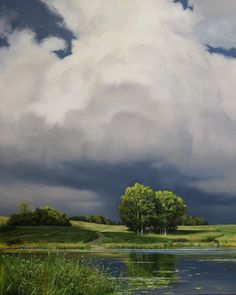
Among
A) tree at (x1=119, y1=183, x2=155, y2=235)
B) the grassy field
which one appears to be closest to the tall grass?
the grassy field

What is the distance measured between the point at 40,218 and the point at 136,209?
2495 cm

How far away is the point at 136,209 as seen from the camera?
157 m

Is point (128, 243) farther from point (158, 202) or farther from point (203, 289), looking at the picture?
point (203, 289)

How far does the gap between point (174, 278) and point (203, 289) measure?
781 centimetres

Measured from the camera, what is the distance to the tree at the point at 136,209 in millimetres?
156125

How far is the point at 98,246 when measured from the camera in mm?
122000

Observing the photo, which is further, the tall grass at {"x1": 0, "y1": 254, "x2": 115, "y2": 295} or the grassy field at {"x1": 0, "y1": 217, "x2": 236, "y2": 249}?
the grassy field at {"x1": 0, "y1": 217, "x2": 236, "y2": 249}

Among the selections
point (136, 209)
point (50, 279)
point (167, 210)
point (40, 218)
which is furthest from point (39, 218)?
point (50, 279)

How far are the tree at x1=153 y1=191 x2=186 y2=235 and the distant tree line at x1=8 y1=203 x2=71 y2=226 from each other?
24.2m

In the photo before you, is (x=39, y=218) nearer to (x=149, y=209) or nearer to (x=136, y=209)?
(x=136, y=209)

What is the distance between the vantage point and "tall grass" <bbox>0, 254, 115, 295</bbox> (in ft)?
78.6

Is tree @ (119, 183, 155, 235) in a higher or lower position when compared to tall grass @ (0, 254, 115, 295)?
higher

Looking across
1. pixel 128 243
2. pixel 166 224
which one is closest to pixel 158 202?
pixel 166 224

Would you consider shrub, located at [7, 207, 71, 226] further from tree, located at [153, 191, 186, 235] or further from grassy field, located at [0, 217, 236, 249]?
tree, located at [153, 191, 186, 235]
